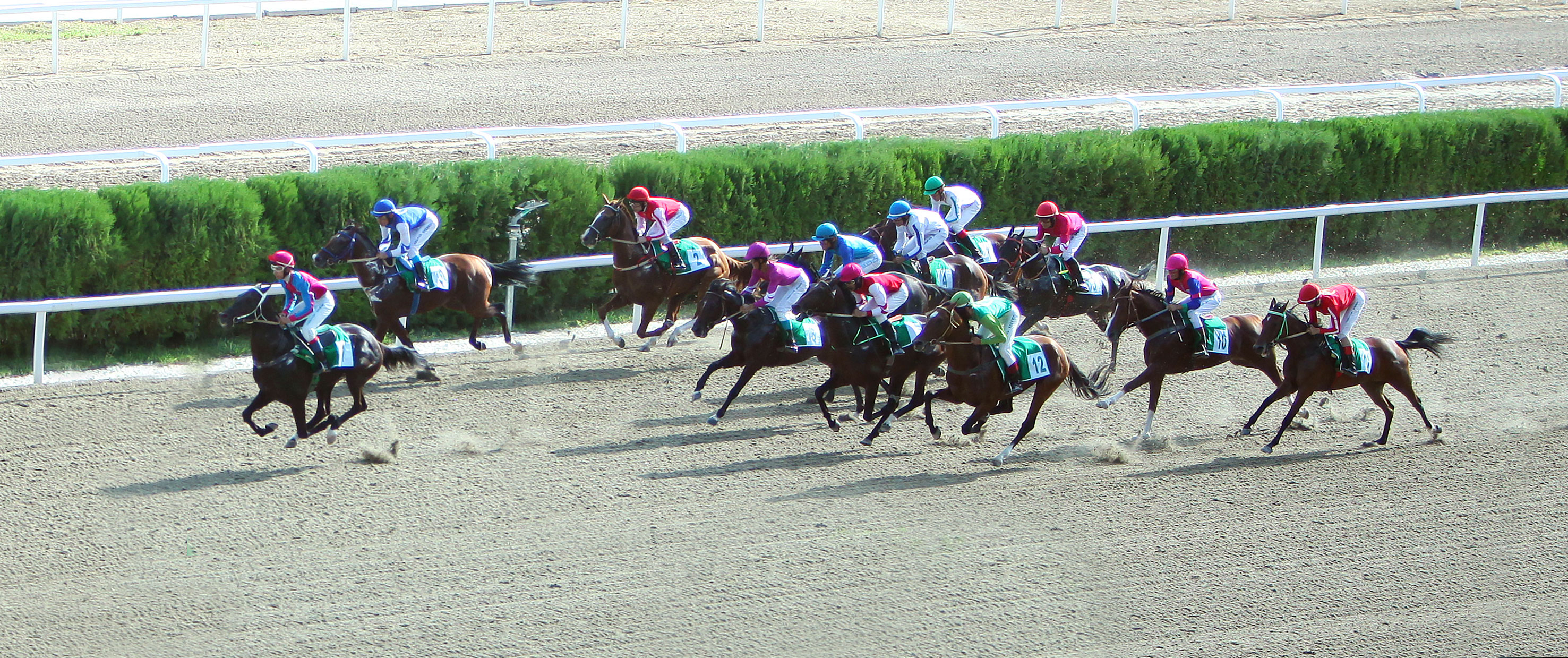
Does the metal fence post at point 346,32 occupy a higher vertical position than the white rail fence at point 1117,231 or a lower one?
higher

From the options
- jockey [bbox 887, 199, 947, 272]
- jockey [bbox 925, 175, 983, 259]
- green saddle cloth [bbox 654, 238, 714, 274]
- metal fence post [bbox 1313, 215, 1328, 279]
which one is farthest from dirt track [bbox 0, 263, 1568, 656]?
metal fence post [bbox 1313, 215, 1328, 279]

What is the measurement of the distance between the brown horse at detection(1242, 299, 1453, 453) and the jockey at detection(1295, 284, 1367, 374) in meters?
0.06

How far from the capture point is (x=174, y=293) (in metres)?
10.2

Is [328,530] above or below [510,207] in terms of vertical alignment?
below

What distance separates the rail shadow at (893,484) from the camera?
26.9ft

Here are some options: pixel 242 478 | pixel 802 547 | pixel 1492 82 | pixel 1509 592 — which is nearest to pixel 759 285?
pixel 802 547

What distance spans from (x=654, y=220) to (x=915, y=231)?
192 cm

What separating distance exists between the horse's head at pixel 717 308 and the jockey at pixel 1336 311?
348 centimetres

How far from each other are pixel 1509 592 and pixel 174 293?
8.17 meters

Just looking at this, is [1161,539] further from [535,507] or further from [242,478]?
[242,478]

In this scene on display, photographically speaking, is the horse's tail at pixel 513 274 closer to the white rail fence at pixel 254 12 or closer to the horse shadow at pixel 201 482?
the horse shadow at pixel 201 482

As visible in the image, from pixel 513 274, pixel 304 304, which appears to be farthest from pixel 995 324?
pixel 513 274

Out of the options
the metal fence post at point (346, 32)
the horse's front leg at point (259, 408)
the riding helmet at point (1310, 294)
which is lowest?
the horse's front leg at point (259, 408)

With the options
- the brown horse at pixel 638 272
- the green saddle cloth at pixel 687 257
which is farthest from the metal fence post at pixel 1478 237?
the green saddle cloth at pixel 687 257
